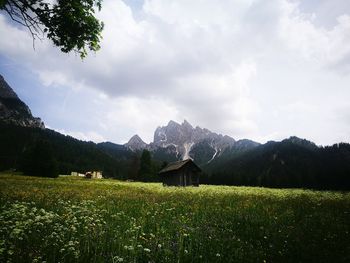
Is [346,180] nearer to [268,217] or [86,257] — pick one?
[268,217]

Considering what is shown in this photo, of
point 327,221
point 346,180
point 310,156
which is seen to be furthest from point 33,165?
point 310,156

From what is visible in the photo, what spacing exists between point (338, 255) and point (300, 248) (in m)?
1.10

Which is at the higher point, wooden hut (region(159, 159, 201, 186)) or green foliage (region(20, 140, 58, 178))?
green foliage (region(20, 140, 58, 178))

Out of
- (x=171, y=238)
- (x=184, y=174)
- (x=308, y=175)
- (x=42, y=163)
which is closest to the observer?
(x=171, y=238)

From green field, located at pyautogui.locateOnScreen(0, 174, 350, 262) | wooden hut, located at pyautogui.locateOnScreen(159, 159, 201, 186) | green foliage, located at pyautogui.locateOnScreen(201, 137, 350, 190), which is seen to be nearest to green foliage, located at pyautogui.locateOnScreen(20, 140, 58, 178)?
wooden hut, located at pyautogui.locateOnScreen(159, 159, 201, 186)

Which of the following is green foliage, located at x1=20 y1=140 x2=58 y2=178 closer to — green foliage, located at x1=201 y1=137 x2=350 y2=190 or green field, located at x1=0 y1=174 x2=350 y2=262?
green foliage, located at x1=201 y1=137 x2=350 y2=190

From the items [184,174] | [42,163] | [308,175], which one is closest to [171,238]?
[184,174]

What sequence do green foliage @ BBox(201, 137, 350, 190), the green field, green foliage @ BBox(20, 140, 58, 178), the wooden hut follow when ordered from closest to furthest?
the green field, the wooden hut, green foliage @ BBox(20, 140, 58, 178), green foliage @ BBox(201, 137, 350, 190)

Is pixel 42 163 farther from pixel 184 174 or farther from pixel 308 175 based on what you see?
pixel 308 175

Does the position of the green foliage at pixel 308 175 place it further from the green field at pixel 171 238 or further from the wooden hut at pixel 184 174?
the green field at pixel 171 238

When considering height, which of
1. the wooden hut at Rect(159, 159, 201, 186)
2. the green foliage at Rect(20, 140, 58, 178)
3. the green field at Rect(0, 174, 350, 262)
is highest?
the green foliage at Rect(20, 140, 58, 178)

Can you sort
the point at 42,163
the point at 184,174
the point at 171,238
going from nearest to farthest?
the point at 171,238
the point at 184,174
the point at 42,163

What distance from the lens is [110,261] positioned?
21.9 ft

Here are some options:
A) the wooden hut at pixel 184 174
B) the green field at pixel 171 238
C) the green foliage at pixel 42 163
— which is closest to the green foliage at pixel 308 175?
the wooden hut at pixel 184 174
